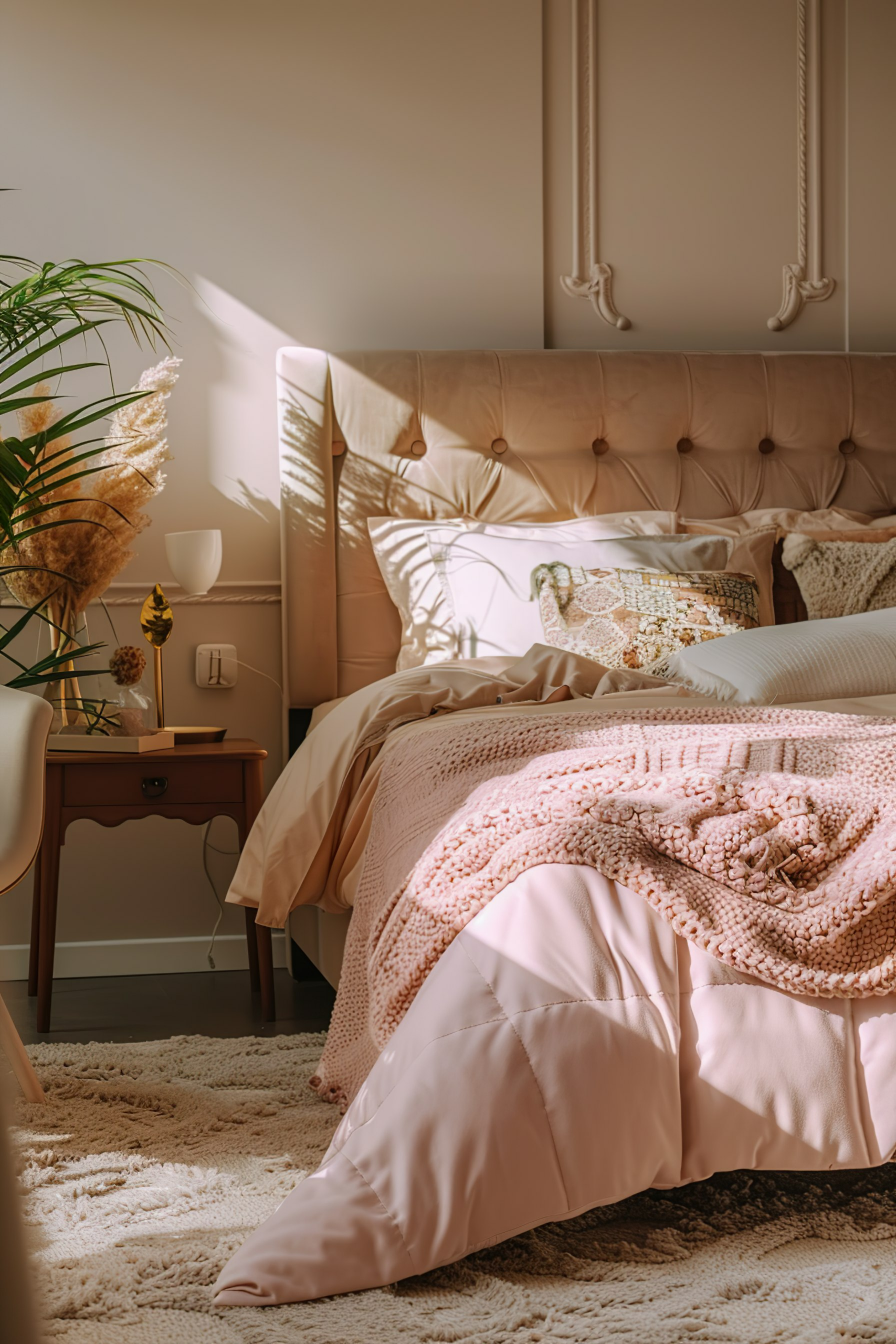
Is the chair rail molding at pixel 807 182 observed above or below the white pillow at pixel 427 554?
above

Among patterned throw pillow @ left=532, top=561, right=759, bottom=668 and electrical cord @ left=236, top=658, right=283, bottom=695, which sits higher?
patterned throw pillow @ left=532, top=561, right=759, bottom=668

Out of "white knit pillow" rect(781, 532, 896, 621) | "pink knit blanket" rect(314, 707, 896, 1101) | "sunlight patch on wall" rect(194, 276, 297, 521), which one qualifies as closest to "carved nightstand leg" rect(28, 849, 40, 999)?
"sunlight patch on wall" rect(194, 276, 297, 521)

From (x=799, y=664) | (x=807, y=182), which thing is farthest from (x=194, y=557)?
(x=807, y=182)

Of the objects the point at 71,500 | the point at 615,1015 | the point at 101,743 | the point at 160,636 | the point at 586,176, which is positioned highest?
the point at 586,176

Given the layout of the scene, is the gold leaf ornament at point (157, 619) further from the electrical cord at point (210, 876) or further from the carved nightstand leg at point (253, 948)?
the carved nightstand leg at point (253, 948)

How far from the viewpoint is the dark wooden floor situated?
2.39m

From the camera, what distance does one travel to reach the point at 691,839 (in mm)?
1299

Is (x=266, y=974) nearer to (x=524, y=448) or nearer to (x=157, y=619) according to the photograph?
(x=157, y=619)

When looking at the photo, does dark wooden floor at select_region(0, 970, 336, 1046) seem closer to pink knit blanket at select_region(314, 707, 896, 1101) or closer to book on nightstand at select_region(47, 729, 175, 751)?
book on nightstand at select_region(47, 729, 175, 751)

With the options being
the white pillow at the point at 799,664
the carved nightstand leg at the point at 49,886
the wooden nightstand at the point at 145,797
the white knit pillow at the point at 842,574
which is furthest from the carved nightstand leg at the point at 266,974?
the white knit pillow at the point at 842,574

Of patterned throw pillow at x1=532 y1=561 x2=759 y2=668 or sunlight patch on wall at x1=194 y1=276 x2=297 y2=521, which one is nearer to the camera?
patterned throw pillow at x1=532 y1=561 x2=759 y2=668

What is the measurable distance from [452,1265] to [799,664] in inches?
47.1

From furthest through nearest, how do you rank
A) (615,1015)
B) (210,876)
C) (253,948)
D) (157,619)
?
(210,876) < (157,619) < (253,948) < (615,1015)

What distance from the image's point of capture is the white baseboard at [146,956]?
2.91 meters
